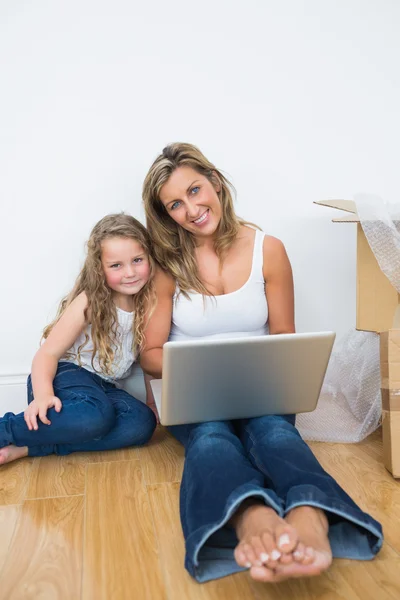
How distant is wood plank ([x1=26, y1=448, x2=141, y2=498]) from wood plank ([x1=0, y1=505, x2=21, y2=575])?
0.08 m

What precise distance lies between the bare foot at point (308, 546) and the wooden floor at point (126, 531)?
7 cm

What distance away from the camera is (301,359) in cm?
129

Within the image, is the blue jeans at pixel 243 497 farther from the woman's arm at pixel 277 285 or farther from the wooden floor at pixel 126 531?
the woman's arm at pixel 277 285

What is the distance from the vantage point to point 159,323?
1646 millimetres

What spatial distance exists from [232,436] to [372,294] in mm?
573

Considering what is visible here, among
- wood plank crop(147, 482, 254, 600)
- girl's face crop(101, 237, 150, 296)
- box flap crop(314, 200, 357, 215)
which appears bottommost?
wood plank crop(147, 482, 254, 600)

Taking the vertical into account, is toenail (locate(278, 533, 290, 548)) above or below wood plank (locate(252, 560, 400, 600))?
above

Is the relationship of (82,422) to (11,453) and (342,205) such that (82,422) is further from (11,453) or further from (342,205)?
(342,205)

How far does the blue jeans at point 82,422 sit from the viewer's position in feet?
5.07

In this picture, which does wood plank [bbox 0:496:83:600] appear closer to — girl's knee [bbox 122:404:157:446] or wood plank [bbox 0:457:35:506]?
wood plank [bbox 0:457:35:506]

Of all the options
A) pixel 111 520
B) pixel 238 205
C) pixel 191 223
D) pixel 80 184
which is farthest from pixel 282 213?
pixel 111 520

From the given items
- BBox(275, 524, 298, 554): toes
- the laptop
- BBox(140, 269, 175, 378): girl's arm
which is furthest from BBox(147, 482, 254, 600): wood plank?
BBox(140, 269, 175, 378): girl's arm

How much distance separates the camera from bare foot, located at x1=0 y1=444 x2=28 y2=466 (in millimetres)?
1554

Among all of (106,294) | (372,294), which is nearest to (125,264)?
(106,294)
